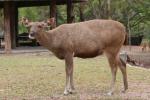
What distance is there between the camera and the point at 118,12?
42.3 m

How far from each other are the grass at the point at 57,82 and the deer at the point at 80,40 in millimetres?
506

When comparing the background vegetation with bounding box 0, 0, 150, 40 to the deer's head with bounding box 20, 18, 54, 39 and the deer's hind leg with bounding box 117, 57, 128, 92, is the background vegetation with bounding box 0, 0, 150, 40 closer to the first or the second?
the deer's hind leg with bounding box 117, 57, 128, 92

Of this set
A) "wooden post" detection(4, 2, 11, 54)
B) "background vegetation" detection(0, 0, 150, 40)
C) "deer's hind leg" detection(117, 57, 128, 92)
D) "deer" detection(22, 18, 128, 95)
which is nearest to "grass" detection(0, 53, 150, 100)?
"deer's hind leg" detection(117, 57, 128, 92)

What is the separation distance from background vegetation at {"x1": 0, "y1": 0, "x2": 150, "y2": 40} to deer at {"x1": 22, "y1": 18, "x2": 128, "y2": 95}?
80.3 feet

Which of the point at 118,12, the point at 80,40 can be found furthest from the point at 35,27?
the point at 118,12

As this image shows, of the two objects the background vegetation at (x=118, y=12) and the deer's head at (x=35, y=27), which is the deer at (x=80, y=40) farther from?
the background vegetation at (x=118, y=12)

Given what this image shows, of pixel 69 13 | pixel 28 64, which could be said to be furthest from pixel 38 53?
pixel 28 64

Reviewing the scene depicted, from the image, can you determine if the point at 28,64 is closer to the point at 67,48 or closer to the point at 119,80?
the point at 119,80

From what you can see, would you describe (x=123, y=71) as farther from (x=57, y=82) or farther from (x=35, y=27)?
(x=57, y=82)

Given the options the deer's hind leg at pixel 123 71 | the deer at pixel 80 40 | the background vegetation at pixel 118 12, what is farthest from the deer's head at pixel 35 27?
the background vegetation at pixel 118 12

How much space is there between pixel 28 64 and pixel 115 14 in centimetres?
2468

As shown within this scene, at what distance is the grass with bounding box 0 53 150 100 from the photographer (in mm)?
10490

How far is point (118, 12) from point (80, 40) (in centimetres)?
3207

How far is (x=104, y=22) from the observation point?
35.6 feet
